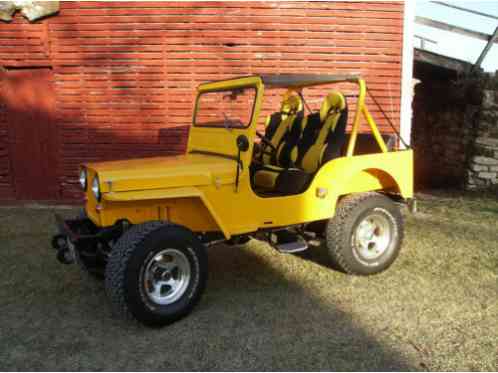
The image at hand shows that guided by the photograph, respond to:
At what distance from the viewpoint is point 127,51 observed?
6.87 meters

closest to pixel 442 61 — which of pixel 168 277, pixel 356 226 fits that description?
pixel 356 226

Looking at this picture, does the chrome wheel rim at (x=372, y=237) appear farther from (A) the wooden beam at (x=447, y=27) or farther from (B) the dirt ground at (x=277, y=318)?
(A) the wooden beam at (x=447, y=27)

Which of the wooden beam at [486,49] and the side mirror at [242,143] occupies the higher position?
the wooden beam at [486,49]

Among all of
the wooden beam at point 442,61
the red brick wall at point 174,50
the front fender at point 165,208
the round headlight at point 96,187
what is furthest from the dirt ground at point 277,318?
the wooden beam at point 442,61

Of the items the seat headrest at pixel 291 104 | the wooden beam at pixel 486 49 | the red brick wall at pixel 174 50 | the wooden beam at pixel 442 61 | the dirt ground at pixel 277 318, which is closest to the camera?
the dirt ground at pixel 277 318

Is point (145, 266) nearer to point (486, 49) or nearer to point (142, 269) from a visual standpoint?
point (142, 269)

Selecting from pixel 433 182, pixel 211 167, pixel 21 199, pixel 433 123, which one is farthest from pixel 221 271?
pixel 433 123

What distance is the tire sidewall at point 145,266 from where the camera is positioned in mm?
3070

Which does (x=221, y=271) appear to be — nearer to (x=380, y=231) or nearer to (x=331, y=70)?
(x=380, y=231)

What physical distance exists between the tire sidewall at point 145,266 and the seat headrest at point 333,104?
188 cm

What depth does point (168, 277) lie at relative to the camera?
3.37 meters

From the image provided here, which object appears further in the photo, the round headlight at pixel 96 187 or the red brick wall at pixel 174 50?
the red brick wall at pixel 174 50

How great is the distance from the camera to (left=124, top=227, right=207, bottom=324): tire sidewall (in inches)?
121

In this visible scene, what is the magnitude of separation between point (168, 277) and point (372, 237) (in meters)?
1.96
